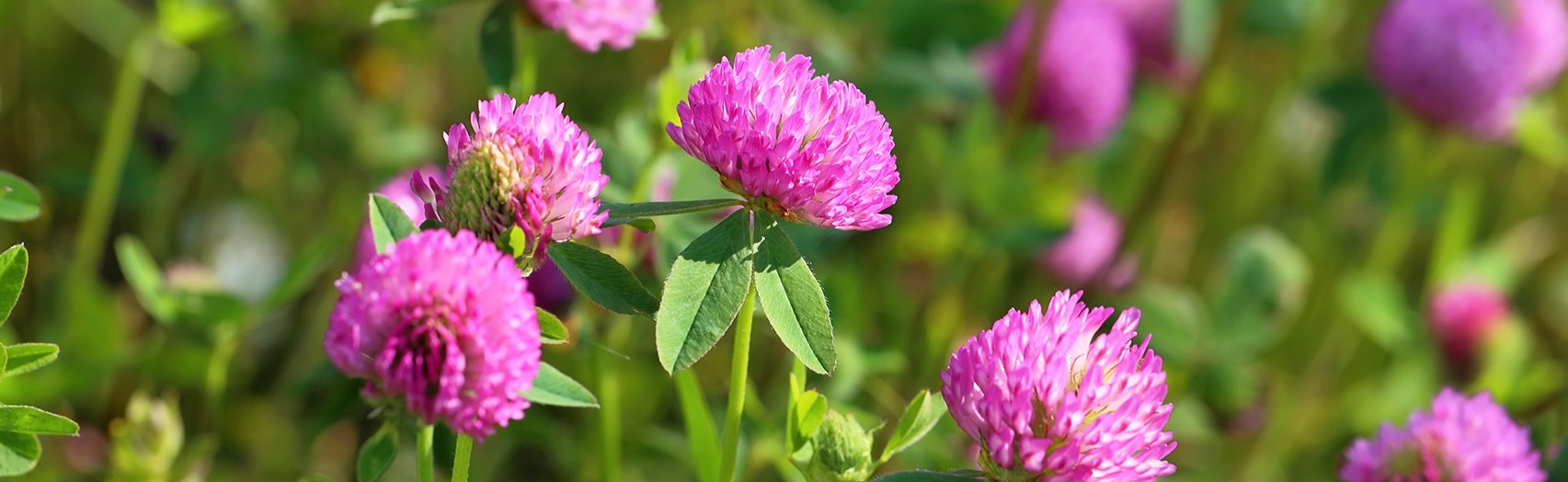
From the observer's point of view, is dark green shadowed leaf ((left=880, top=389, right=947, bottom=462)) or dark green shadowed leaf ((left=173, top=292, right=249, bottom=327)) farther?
dark green shadowed leaf ((left=173, top=292, right=249, bottom=327))

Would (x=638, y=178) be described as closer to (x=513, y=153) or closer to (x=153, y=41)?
(x=513, y=153)

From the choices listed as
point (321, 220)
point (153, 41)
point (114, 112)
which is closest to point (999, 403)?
point (114, 112)

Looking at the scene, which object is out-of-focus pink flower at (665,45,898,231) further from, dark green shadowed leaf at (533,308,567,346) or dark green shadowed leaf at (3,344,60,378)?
dark green shadowed leaf at (3,344,60,378)

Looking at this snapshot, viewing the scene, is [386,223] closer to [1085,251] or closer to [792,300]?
[792,300]

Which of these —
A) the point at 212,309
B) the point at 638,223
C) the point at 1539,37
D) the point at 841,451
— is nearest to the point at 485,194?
the point at 638,223

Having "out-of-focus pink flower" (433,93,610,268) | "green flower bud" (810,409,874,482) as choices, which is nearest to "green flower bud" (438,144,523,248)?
"out-of-focus pink flower" (433,93,610,268)

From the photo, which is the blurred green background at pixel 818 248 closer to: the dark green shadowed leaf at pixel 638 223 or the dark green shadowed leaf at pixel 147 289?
the dark green shadowed leaf at pixel 147 289

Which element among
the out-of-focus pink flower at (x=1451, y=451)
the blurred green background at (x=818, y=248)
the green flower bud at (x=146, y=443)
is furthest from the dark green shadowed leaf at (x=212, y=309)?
the out-of-focus pink flower at (x=1451, y=451)
